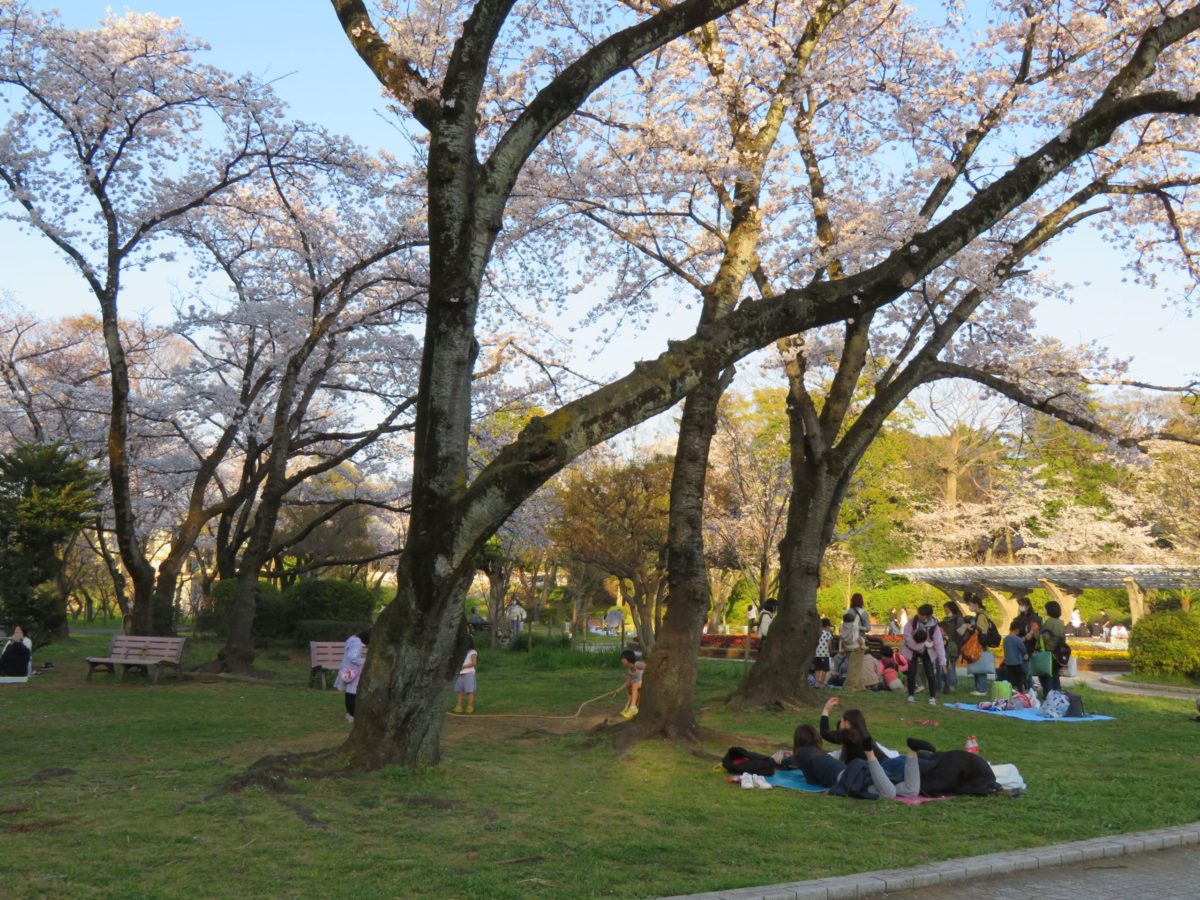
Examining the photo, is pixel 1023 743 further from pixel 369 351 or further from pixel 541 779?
pixel 369 351

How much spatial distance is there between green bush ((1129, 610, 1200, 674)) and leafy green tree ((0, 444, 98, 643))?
22.5 metres

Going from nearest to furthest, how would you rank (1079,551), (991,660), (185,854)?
(185,854)
(991,660)
(1079,551)

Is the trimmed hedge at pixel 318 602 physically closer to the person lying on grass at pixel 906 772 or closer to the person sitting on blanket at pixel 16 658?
the person sitting on blanket at pixel 16 658

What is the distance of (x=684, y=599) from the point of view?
11.0 meters

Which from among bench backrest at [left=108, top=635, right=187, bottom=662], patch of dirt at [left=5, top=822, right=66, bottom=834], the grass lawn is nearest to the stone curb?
the grass lawn

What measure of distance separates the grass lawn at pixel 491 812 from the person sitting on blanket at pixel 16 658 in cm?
323

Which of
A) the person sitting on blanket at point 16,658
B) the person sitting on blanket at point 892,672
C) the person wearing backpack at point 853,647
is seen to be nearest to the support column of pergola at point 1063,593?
the person sitting on blanket at point 892,672

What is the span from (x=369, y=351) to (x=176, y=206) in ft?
17.0

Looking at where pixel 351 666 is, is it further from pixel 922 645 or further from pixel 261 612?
pixel 261 612

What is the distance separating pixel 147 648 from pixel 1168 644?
21.0 meters

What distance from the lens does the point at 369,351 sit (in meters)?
22.2

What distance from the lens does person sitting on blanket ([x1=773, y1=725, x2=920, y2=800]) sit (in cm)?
805

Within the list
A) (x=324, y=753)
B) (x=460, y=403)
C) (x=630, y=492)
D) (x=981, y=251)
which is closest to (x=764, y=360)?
(x=981, y=251)

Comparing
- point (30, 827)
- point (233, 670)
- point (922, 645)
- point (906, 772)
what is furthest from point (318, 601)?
point (906, 772)
